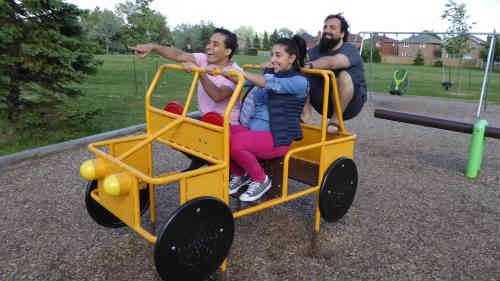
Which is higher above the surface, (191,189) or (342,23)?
(342,23)

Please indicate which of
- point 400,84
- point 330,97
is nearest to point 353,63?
point 330,97

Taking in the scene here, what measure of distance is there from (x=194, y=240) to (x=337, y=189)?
1.48 meters

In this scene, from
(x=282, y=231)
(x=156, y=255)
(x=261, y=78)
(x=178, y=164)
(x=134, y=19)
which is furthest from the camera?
(x=134, y=19)

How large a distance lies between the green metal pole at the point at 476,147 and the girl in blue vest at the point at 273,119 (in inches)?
119

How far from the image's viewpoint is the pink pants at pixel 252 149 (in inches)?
112

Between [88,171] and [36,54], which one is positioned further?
[36,54]

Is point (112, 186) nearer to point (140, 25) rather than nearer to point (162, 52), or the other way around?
point (162, 52)

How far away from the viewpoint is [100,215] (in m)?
3.13

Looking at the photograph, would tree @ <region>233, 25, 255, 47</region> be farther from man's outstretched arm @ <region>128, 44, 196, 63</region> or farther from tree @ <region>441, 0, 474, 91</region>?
man's outstretched arm @ <region>128, 44, 196, 63</region>

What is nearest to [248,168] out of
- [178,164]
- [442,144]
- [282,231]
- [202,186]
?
[202,186]

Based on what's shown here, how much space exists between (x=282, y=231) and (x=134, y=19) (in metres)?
8.01

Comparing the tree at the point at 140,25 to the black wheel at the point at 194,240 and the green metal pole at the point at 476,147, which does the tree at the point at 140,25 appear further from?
the black wheel at the point at 194,240

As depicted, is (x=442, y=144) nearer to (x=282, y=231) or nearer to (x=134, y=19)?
(x=282, y=231)

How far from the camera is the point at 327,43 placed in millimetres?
4039
